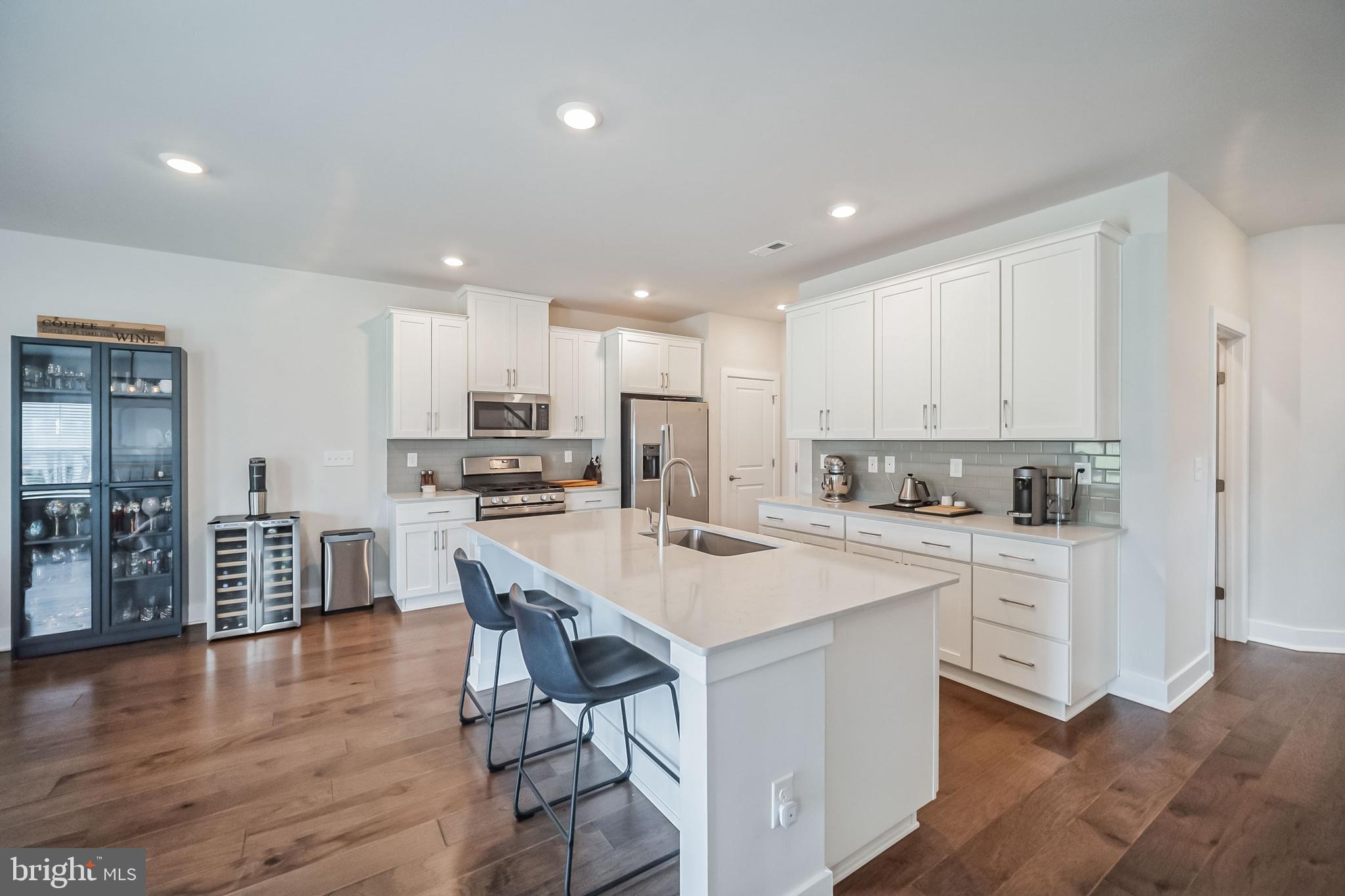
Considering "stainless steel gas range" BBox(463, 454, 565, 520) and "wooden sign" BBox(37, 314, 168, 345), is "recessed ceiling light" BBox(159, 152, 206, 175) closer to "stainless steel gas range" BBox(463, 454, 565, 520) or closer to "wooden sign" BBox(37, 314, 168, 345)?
"wooden sign" BBox(37, 314, 168, 345)

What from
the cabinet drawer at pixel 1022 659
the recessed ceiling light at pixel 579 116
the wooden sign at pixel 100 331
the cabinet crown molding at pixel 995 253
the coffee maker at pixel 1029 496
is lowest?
the cabinet drawer at pixel 1022 659

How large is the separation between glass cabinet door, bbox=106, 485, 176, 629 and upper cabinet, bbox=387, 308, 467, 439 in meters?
1.51

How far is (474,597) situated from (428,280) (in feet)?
11.1

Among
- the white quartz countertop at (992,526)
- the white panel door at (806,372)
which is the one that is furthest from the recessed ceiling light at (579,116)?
the white quartz countertop at (992,526)

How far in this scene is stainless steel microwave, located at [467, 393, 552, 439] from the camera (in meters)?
4.91

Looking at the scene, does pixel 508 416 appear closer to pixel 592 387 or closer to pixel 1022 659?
pixel 592 387

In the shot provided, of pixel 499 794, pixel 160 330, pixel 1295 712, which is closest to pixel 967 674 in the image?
pixel 1295 712

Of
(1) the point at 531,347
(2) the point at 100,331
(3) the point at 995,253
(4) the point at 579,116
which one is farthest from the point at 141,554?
(3) the point at 995,253

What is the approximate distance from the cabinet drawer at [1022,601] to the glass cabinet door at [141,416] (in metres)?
5.05

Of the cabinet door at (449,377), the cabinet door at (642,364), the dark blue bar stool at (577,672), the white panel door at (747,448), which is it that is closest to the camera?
the dark blue bar stool at (577,672)

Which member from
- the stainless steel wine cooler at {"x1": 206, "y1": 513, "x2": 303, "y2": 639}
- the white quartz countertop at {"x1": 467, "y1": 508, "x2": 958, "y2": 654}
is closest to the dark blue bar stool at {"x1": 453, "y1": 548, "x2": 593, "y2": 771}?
the white quartz countertop at {"x1": 467, "y1": 508, "x2": 958, "y2": 654}

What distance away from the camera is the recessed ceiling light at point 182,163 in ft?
8.68

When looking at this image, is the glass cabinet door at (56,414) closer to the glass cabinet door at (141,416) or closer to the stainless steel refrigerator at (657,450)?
the glass cabinet door at (141,416)

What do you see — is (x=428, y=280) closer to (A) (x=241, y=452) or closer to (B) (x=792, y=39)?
(A) (x=241, y=452)
